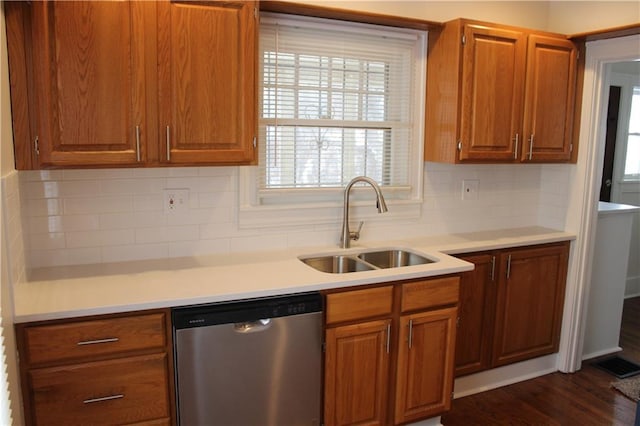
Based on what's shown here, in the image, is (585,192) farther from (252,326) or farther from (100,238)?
(100,238)

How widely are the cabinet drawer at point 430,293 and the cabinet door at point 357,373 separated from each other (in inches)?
6.0

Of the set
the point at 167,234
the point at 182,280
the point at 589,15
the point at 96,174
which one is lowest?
the point at 182,280

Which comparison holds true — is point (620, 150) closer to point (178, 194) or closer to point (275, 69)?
point (275, 69)

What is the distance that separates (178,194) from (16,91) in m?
0.87

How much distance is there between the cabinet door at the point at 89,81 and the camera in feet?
6.37

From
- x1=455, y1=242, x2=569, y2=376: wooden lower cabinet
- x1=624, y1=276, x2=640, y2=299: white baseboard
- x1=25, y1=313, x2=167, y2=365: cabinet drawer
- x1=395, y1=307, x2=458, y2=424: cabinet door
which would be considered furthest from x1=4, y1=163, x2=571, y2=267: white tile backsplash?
x1=624, y1=276, x2=640, y2=299: white baseboard

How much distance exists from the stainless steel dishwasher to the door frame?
1.99m

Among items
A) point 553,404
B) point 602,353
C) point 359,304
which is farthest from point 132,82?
point 602,353

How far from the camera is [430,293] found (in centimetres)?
251

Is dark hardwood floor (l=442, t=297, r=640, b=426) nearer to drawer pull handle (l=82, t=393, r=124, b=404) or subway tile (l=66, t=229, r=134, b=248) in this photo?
drawer pull handle (l=82, t=393, r=124, b=404)

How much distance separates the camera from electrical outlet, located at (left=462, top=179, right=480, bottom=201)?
132 inches

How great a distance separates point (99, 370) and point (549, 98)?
9.31 feet

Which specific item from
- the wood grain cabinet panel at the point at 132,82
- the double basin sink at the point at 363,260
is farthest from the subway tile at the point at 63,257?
the double basin sink at the point at 363,260

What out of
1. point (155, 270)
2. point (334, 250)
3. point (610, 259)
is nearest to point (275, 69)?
point (334, 250)
